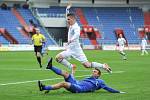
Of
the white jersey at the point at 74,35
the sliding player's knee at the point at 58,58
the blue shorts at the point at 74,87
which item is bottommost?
the blue shorts at the point at 74,87

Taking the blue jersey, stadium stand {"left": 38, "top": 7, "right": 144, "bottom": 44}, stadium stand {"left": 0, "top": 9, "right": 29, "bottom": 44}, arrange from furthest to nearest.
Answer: stadium stand {"left": 38, "top": 7, "right": 144, "bottom": 44}
stadium stand {"left": 0, "top": 9, "right": 29, "bottom": 44}
the blue jersey

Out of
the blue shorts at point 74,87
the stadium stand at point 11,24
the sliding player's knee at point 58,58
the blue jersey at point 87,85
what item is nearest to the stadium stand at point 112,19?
the stadium stand at point 11,24

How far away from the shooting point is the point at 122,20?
86438 mm

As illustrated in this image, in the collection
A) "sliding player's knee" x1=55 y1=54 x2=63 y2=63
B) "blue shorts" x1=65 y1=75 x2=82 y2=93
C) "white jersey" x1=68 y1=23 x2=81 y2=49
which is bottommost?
"blue shorts" x1=65 y1=75 x2=82 y2=93

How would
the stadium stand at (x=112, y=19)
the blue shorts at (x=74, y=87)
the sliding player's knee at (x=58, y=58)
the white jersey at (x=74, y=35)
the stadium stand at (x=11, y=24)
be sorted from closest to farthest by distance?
1. the blue shorts at (x=74, y=87)
2. the white jersey at (x=74, y=35)
3. the sliding player's knee at (x=58, y=58)
4. the stadium stand at (x=11, y=24)
5. the stadium stand at (x=112, y=19)

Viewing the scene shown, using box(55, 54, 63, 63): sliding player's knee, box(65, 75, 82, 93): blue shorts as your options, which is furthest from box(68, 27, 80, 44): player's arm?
box(65, 75, 82, 93): blue shorts

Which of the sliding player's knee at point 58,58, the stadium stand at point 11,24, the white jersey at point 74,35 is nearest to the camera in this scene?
the white jersey at point 74,35

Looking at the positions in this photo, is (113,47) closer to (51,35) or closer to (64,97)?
(51,35)

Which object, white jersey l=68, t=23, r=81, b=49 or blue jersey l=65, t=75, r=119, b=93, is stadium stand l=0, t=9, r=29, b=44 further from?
blue jersey l=65, t=75, r=119, b=93

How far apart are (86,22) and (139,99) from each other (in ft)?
232

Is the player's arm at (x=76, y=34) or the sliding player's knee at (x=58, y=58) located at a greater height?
the player's arm at (x=76, y=34)

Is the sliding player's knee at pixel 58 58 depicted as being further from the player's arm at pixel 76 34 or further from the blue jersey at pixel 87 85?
the blue jersey at pixel 87 85

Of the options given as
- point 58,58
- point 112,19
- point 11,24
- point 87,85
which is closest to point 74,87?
point 87,85

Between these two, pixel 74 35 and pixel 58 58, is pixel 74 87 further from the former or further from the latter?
pixel 58 58
